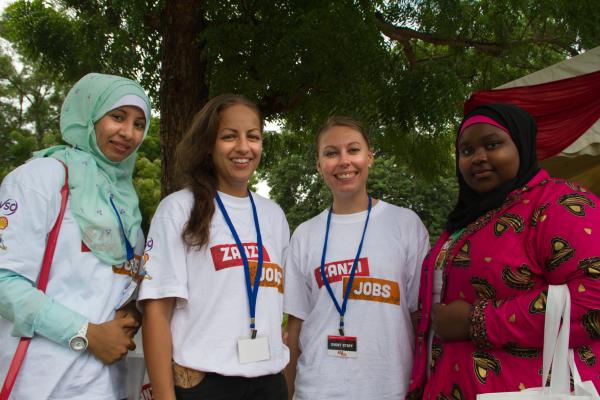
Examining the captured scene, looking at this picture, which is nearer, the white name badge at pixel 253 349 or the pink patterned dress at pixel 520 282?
the pink patterned dress at pixel 520 282

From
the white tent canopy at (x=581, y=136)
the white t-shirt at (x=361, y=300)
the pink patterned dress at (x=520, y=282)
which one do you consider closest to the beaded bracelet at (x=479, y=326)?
the pink patterned dress at (x=520, y=282)

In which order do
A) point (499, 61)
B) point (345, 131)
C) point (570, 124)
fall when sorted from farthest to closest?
point (499, 61)
point (570, 124)
point (345, 131)

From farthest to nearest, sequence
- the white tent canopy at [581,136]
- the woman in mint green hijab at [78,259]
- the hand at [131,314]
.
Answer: the white tent canopy at [581,136]
the hand at [131,314]
the woman in mint green hijab at [78,259]

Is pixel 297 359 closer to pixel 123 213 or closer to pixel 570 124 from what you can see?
pixel 123 213

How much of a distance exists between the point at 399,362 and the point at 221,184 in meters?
1.14

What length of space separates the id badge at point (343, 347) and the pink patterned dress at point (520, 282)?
451mm

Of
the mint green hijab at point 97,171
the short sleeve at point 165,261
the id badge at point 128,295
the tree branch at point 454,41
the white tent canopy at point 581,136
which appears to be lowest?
the id badge at point 128,295

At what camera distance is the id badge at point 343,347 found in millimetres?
2537

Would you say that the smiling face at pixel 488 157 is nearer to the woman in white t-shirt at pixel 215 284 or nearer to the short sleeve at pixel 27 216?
the woman in white t-shirt at pixel 215 284

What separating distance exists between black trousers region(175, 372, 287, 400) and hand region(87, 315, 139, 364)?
0.26m

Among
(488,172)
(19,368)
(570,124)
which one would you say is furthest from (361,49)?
(19,368)

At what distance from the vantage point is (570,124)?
14.9 feet

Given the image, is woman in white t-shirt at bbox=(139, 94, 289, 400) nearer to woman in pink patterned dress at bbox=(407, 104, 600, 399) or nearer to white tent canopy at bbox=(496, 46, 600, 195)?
woman in pink patterned dress at bbox=(407, 104, 600, 399)

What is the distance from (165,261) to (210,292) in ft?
0.70
